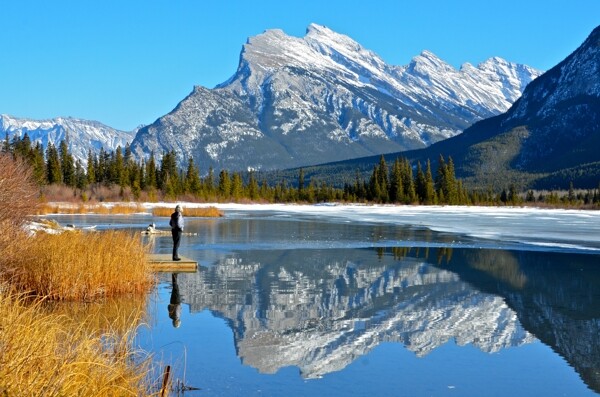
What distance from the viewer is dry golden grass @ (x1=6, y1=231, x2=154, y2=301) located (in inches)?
619

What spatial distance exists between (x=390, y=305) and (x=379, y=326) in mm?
2518

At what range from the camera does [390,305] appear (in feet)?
55.5

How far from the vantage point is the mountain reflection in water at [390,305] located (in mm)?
12727

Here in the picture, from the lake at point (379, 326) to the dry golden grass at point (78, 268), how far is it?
37.0 inches

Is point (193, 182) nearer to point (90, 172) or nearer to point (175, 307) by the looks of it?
point (90, 172)

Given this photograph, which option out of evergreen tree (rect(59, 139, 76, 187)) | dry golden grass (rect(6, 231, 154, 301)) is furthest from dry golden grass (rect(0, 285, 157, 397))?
evergreen tree (rect(59, 139, 76, 187))

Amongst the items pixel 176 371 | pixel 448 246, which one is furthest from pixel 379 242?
pixel 176 371

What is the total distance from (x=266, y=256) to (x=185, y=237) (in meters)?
11.9

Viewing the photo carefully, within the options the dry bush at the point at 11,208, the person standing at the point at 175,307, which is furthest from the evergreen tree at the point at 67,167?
the person standing at the point at 175,307

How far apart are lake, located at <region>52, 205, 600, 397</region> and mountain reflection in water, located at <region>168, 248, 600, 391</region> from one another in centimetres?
3

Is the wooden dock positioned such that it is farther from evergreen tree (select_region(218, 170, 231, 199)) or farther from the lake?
evergreen tree (select_region(218, 170, 231, 199))

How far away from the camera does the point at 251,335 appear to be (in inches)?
534

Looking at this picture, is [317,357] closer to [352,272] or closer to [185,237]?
[352,272]

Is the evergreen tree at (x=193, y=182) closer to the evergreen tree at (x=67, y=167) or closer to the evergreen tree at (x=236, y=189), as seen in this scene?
the evergreen tree at (x=236, y=189)
